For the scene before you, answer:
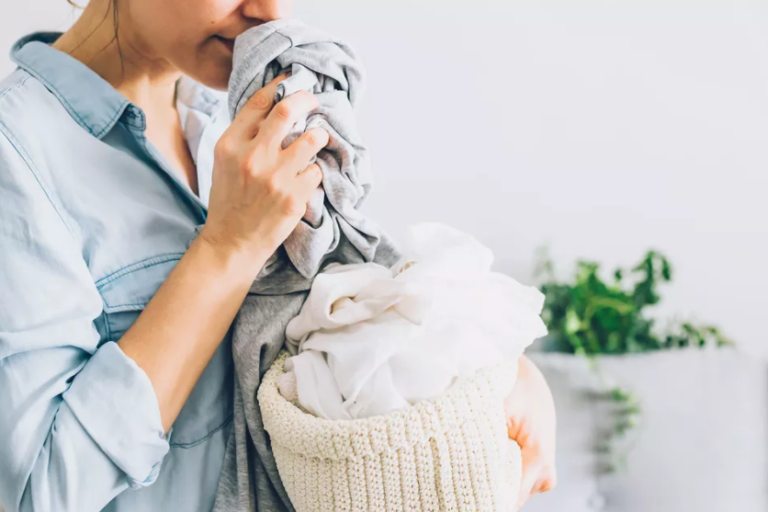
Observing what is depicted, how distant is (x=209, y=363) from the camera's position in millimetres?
733

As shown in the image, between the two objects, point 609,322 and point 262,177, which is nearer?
point 262,177

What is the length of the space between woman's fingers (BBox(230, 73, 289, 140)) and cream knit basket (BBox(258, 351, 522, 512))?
0.98ft

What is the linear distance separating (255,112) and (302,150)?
0.07 meters

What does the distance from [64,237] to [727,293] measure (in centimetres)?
133

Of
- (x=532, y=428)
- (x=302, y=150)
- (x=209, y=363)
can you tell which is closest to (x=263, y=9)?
(x=302, y=150)

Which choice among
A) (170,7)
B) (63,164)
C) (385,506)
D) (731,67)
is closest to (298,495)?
(385,506)

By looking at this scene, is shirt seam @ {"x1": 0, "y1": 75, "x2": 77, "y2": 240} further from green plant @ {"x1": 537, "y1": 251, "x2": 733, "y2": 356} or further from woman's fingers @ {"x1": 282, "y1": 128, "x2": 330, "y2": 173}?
green plant @ {"x1": 537, "y1": 251, "x2": 733, "y2": 356}

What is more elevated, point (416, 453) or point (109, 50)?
point (109, 50)

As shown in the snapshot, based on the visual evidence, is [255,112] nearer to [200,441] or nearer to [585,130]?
[200,441]

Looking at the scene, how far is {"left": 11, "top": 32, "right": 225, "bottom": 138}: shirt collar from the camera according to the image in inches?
27.7

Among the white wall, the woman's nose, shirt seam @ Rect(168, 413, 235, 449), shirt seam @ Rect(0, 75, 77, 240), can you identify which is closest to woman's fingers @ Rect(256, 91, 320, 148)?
the woman's nose

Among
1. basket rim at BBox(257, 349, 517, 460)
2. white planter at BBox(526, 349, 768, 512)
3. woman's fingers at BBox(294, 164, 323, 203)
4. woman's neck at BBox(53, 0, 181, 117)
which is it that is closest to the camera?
basket rim at BBox(257, 349, 517, 460)

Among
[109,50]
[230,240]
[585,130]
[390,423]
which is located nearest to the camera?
[390,423]

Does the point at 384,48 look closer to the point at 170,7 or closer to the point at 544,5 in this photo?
the point at 544,5
